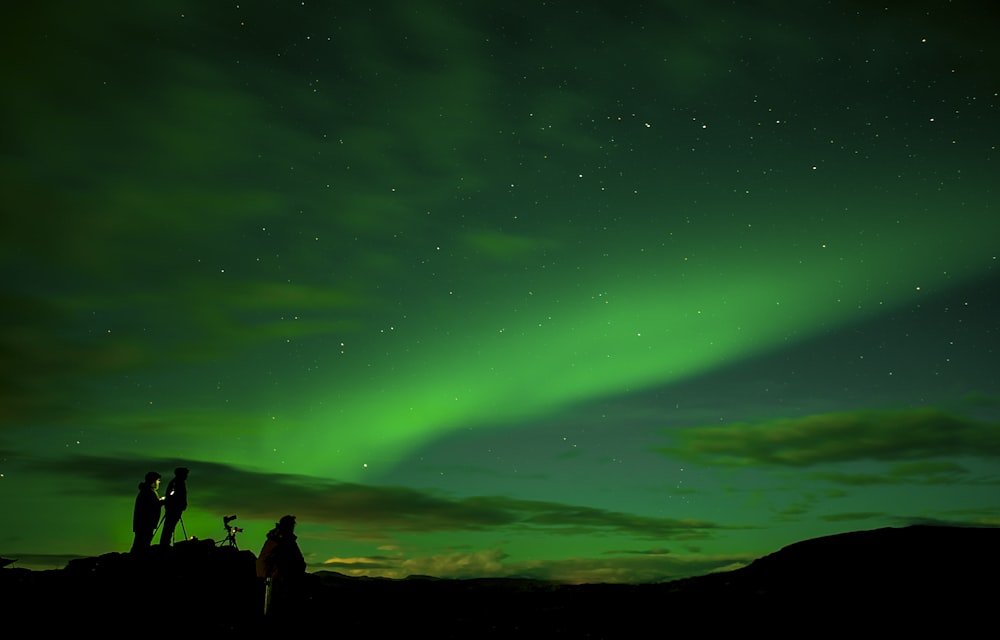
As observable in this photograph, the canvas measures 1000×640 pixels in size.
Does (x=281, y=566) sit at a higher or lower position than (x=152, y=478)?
lower

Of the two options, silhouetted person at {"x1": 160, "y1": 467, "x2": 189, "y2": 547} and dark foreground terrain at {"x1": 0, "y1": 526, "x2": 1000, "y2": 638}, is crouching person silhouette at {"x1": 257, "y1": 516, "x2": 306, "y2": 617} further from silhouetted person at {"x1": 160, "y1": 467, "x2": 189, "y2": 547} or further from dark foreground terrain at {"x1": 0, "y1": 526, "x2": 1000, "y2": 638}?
silhouetted person at {"x1": 160, "y1": 467, "x2": 189, "y2": 547}

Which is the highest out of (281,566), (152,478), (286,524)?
(152,478)

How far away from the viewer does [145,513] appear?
19891mm

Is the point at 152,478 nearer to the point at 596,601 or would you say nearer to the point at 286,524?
the point at 286,524

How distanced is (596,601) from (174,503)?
1236 cm

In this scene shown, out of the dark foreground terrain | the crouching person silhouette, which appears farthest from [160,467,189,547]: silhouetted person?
the crouching person silhouette

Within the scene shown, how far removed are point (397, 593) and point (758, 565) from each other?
38.7 feet

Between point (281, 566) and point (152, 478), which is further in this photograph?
point (152, 478)

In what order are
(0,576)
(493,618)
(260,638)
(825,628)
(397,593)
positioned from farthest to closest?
(397,593) < (0,576) < (493,618) < (825,628) < (260,638)

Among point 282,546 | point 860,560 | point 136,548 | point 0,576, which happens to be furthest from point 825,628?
point 0,576

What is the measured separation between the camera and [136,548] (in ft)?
65.1

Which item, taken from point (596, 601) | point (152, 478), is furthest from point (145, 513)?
point (596, 601)

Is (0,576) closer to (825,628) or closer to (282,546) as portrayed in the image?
(282,546)

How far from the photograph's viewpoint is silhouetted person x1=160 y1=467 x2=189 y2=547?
21.3 metres
